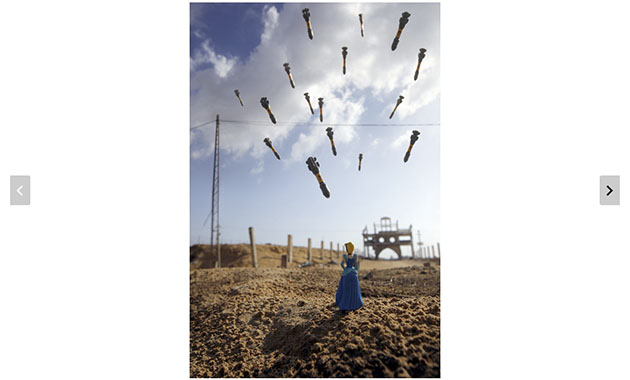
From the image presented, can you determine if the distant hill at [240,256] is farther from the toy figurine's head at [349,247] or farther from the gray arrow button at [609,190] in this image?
the gray arrow button at [609,190]

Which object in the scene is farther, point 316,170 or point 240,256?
point 240,256

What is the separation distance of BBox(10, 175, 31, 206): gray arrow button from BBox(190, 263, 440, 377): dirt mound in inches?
124

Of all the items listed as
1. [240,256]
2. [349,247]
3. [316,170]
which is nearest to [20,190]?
[316,170]

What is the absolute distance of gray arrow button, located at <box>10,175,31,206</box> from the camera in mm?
3111

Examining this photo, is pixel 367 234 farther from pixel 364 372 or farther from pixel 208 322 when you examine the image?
pixel 364 372

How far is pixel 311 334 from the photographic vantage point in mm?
4133

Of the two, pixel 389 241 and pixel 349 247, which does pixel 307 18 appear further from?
pixel 389 241

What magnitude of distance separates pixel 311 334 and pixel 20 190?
381 centimetres

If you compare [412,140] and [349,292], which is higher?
[412,140]

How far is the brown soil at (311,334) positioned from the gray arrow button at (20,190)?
315cm

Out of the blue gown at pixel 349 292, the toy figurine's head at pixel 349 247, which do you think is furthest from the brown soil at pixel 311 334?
the toy figurine's head at pixel 349 247

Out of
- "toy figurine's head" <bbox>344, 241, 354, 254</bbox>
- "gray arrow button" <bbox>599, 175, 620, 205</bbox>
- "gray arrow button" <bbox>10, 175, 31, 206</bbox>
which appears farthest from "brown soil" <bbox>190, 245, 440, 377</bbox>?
"gray arrow button" <bbox>10, 175, 31, 206</bbox>

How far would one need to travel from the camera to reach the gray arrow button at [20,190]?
311 cm

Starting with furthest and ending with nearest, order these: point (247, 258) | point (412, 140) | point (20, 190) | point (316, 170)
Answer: point (247, 258) → point (412, 140) → point (316, 170) → point (20, 190)
